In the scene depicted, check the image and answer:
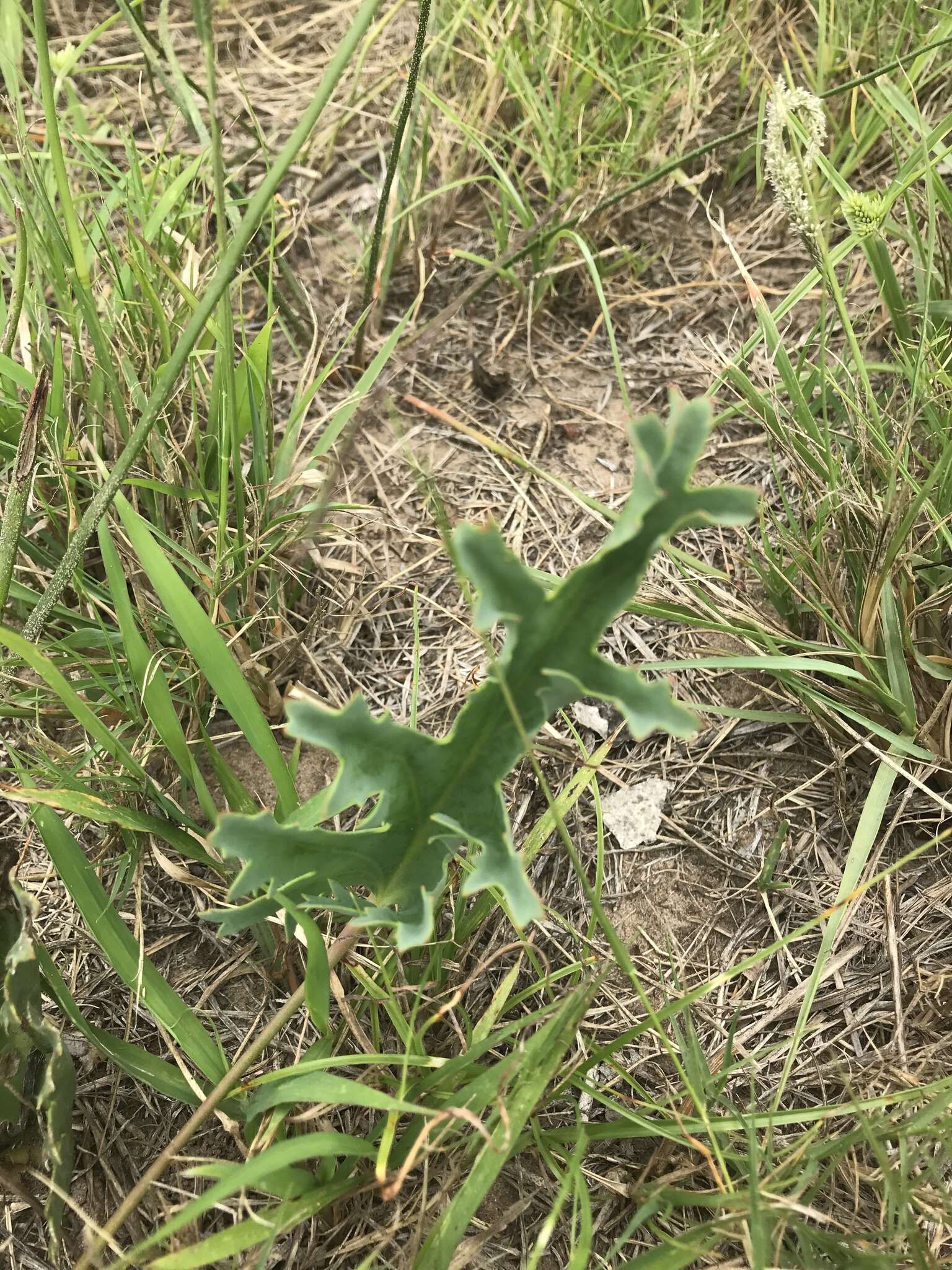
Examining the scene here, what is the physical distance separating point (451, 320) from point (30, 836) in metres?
1.17

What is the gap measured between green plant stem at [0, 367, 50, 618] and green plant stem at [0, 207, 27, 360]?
252 millimetres

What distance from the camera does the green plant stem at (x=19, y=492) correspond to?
1.00m

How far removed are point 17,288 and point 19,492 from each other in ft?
1.32

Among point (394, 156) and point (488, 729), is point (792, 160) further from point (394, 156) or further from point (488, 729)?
point (488, 729)

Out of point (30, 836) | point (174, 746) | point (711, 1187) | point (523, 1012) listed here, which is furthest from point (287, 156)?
point (711, 1187)

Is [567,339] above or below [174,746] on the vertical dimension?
above

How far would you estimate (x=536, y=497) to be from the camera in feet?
5.12

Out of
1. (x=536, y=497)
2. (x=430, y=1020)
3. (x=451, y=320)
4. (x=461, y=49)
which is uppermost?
(x=461, y=49)

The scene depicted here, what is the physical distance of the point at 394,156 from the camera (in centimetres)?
A: 129

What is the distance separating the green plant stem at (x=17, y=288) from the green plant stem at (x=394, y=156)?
1.63 feet

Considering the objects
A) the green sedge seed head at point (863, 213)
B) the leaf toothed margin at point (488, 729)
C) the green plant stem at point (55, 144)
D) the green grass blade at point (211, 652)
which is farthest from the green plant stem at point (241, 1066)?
the green sedge seed head at point (863, 213)

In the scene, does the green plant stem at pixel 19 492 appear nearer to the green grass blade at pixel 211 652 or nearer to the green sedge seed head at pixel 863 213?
the green grass blade at pixel 211 652

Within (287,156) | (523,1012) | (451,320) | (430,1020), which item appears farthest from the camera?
(451,320)

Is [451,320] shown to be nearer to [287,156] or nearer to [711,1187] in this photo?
[287,156]
